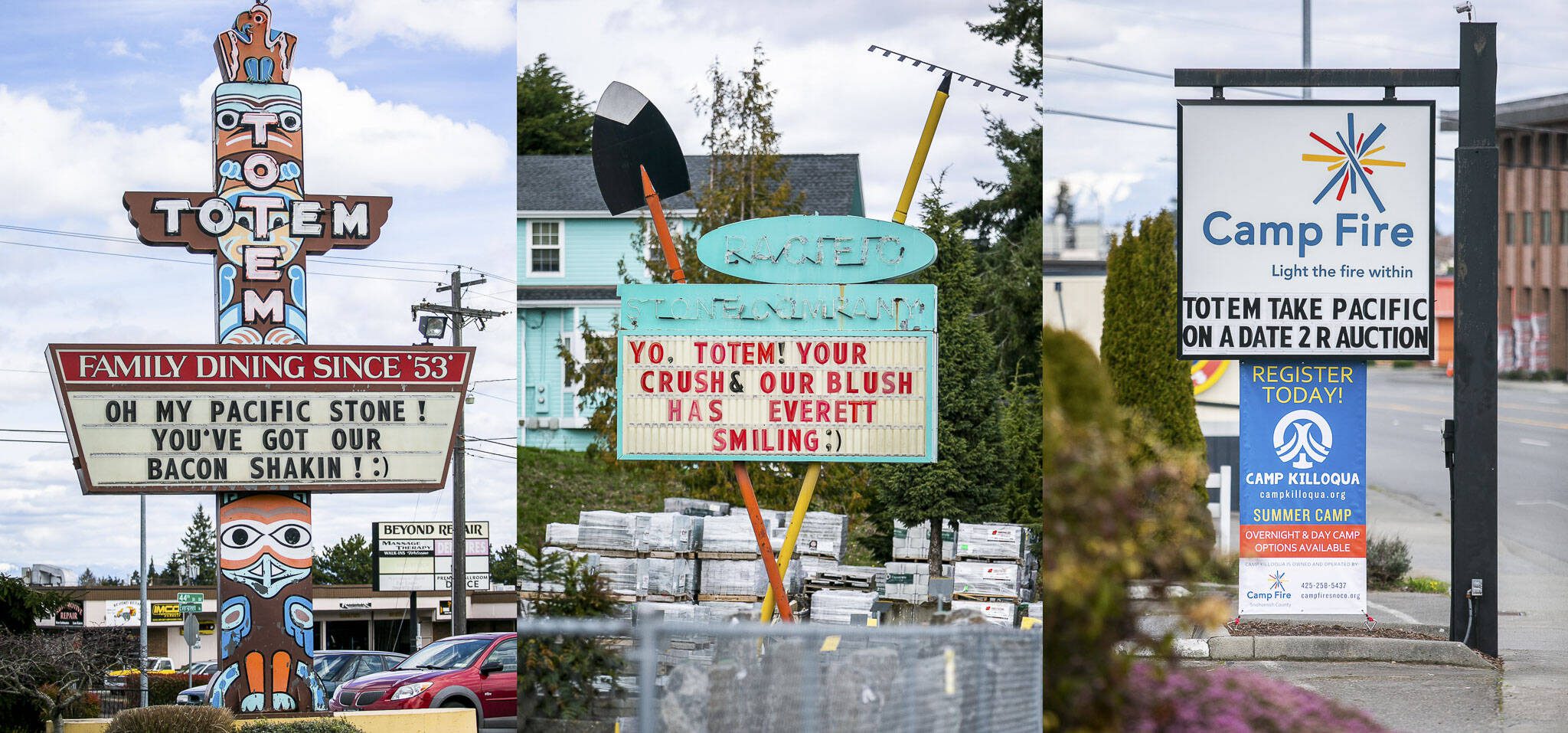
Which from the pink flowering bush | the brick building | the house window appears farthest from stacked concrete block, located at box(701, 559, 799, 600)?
the brick building

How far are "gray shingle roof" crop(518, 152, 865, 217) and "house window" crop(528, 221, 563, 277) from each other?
14 centimetres

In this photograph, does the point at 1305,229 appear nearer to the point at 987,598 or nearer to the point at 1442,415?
the point at 987,598

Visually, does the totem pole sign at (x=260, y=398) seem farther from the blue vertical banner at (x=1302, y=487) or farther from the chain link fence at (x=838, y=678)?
the blue vertical banner at (x=1302, y=487)

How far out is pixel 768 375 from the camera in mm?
8188

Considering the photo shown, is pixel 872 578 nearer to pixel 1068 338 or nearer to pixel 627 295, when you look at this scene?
pixel 627 295

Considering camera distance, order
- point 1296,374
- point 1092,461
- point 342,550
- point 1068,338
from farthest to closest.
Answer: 1. point 342,550
2. point 1296,374
3. point 1068,338
4. point 1092,461

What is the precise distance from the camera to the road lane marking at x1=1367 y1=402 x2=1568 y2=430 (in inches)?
1529

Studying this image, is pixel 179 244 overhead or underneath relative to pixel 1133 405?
overhead

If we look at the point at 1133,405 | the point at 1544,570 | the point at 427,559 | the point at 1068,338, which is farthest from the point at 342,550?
the point at 1068,338

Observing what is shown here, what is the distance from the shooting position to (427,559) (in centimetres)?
3453

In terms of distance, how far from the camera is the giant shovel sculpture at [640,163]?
8297 mm

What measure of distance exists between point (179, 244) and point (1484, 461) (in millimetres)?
12299

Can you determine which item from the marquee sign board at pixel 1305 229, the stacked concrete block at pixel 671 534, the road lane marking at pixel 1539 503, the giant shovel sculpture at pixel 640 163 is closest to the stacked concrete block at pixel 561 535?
the stacked concrete block at pixel 671 534

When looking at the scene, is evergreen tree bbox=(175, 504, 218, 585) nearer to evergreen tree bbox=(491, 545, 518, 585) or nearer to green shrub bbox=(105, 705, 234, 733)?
evergreen tree bbox=(491, 545, 518, 585)
